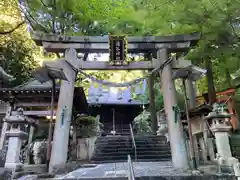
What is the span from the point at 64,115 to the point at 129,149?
4.55 metres

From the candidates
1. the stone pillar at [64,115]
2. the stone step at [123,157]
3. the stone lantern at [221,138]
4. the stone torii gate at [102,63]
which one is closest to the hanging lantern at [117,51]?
the stone torii gate at [102,63]

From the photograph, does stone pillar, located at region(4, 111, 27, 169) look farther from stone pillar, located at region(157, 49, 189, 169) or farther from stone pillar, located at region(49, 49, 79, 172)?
stone pillar, located at region(157, 49, 189, 169)

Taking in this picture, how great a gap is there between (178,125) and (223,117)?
1579 mm

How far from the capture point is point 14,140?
284 inches

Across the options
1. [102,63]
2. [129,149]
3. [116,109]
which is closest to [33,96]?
[102,63]

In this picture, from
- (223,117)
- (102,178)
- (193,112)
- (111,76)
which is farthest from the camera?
(111,76)

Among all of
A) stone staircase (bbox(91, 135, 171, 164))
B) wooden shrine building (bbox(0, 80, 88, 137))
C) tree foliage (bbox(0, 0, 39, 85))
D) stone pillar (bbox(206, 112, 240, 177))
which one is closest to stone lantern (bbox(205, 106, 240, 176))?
stone pillar (bbox(206, 112, 240, 177))

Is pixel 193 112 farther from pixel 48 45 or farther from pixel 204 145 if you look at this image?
pixel 48 45

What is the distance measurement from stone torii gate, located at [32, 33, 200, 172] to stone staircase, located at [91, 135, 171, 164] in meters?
2.93

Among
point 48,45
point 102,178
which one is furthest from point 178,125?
point 48,45

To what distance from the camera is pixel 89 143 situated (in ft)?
35.3

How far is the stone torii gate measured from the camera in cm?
732

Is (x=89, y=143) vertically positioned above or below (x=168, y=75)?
below

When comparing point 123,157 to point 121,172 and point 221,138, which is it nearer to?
point 121,172
